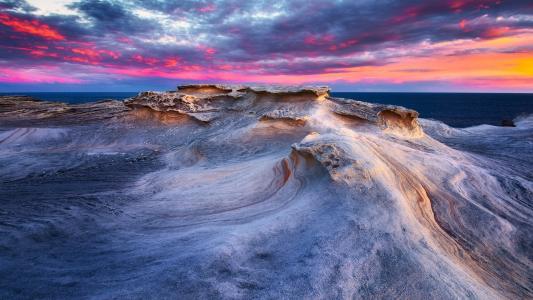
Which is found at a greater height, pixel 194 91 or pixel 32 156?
pixel 194 91

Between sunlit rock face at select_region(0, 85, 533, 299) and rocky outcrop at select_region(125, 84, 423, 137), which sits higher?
rocky outcrop at select_region(125, 84, 423, 137)

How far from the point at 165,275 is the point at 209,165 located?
7887 mm

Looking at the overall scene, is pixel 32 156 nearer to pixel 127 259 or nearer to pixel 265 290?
pixel 127 259

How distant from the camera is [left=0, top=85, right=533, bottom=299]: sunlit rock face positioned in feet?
15.8

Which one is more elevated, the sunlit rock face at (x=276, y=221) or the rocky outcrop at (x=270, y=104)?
the rocky outcrop at (x=270, y=104)

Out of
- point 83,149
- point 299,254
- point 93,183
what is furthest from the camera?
point 83,149

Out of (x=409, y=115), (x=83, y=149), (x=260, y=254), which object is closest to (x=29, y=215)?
(x=260, y=254)

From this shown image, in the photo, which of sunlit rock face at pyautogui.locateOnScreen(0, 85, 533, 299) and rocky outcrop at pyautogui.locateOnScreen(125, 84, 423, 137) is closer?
sunlit rock face at pyautogui.locateOnScreen(0, 85, 533, 299)

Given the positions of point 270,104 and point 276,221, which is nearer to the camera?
point 276,221

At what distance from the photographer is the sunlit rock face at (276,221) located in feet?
15.8

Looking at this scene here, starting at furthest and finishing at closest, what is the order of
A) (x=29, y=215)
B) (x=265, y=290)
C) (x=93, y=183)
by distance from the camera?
(x=93, y=183), (x=29, y=215), (x=265, y=290)

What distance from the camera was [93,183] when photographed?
11.3 m

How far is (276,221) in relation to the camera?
646 cm

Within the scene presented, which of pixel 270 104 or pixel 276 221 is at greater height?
pixel 270 104
